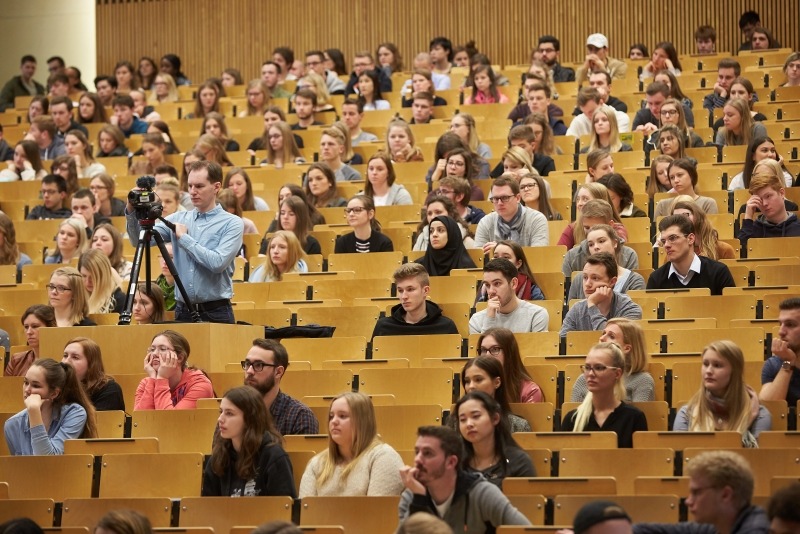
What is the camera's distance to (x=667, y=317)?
614 centimetres

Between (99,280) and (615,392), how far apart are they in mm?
3101

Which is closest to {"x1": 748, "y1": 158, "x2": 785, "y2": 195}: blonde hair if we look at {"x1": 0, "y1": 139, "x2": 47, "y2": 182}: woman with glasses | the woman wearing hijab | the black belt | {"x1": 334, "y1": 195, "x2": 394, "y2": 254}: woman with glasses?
the woman wearing hijab

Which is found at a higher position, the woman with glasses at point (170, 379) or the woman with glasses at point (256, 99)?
the woman with glasses at point (256, 99)

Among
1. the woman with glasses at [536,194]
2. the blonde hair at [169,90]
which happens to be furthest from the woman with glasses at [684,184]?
the blonde hair at [169,90]

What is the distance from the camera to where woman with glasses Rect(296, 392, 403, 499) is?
4.59 metres

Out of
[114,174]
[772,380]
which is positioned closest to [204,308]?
[772,380]

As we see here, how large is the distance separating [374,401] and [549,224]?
2511 mm

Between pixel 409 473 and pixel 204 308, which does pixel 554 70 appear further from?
pixel 409 473

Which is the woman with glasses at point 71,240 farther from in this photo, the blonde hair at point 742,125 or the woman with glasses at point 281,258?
the blonde hair at point 742,125

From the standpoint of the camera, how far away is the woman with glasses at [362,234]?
7562mm

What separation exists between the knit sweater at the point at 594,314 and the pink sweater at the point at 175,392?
1.56 meters

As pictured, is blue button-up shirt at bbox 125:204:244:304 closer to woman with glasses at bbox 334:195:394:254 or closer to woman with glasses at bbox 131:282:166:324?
woman with glasses at bbox 131:282:166:324

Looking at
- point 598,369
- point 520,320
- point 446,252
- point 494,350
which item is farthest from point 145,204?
point 598,369

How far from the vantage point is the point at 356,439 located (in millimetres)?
4660
